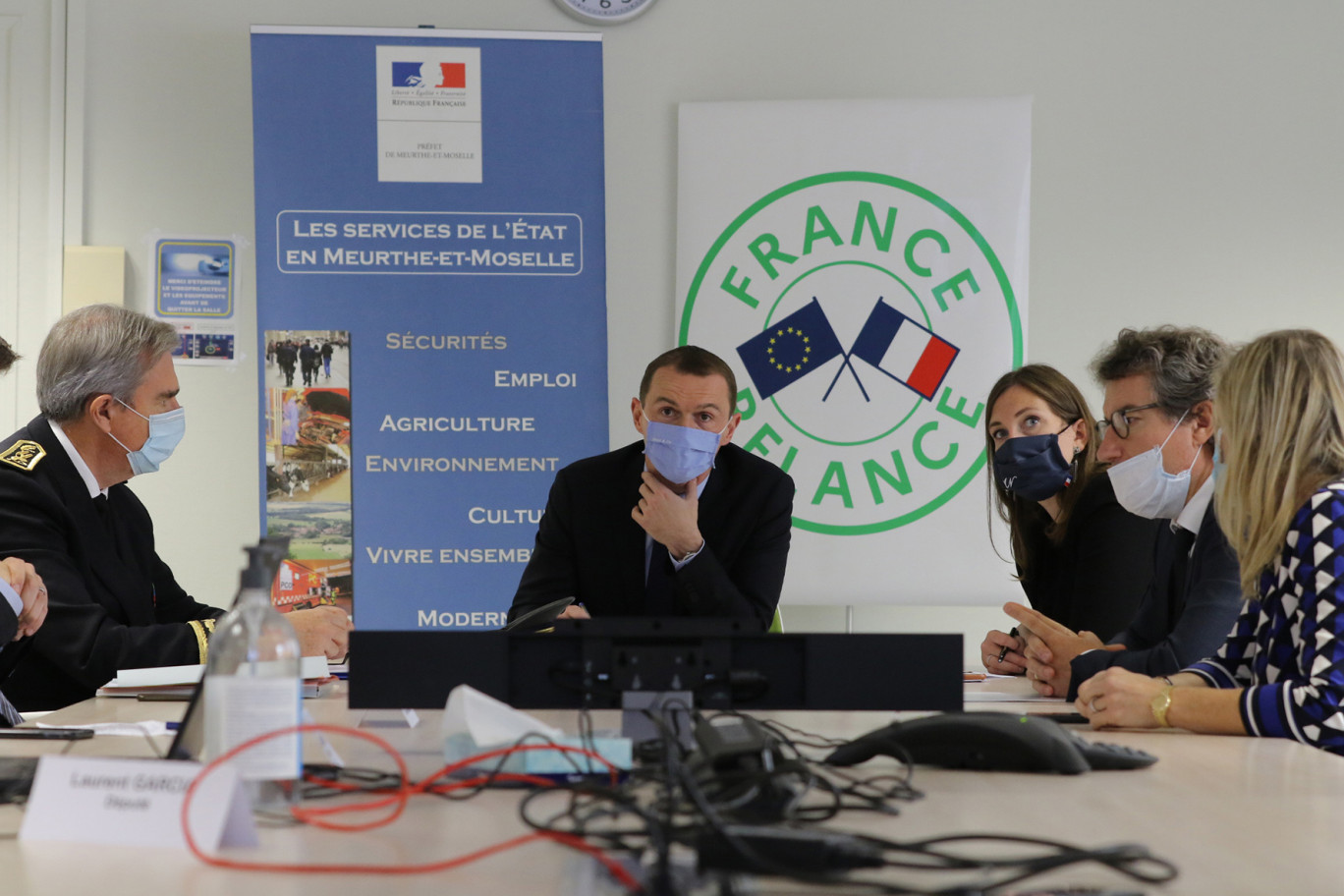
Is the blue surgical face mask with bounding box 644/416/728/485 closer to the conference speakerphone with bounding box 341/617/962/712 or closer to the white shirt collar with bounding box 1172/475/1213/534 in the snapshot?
the white shirt collar with bounding box 1172/475/1213/534

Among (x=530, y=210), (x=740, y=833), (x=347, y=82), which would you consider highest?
(x=347, y=82)

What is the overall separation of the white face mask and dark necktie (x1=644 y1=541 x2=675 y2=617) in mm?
1050

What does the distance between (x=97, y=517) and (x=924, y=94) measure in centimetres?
295

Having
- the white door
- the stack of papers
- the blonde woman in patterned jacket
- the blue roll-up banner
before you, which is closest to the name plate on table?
the stack of papers

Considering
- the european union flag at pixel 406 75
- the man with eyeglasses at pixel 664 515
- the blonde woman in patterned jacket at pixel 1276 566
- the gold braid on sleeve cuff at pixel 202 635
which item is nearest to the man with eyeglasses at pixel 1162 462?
the blonde woman in patterned jacket at pixel 1276 566

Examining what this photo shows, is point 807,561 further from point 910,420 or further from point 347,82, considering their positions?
point 347,82

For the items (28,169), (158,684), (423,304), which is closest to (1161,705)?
(158,684)

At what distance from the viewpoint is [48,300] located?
147 inches

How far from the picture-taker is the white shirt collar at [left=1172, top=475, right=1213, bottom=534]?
2217 mm

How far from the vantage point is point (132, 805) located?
901 millimetres

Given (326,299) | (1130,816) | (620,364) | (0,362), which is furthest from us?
(620,364)

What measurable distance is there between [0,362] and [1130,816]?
2.22m

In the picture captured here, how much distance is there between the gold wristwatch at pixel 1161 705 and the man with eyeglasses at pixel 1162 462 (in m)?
0.54

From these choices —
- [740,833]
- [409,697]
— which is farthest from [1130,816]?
[409,697]
